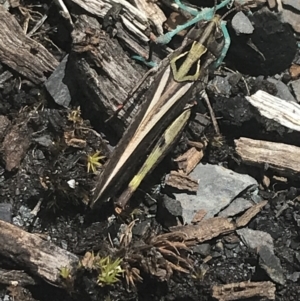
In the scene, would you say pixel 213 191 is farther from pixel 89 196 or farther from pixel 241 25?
pixel 241 25

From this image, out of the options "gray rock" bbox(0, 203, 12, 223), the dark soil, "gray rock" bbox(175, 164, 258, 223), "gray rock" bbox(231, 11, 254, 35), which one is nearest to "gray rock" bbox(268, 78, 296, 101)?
the dark soil

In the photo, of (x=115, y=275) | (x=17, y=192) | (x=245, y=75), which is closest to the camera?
(x=115, y=275)

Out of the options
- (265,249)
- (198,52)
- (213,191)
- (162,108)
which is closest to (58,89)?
(162,108)

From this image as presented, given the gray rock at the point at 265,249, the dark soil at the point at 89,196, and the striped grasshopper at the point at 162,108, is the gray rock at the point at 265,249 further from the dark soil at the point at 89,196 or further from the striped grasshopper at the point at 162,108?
the striped grasshopper at the point at 162,108

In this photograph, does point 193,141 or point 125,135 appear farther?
point 193,141

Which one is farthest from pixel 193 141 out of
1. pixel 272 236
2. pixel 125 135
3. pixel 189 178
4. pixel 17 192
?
pixel 17 192

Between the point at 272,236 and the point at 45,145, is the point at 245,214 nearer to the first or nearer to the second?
the point at 272,236

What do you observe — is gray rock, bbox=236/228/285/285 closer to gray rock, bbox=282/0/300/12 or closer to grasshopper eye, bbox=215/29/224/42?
grasshopper eye, bbox=215/29/224/42
